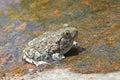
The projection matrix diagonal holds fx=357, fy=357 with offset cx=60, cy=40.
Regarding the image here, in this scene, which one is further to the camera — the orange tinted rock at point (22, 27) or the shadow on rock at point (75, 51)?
the orange tinted rock at point (22, 27)

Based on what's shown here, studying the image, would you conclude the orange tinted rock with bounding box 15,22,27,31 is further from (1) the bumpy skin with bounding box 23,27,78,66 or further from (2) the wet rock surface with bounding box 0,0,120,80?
(1) the bumpy skin with bounding box 23,27,78,66

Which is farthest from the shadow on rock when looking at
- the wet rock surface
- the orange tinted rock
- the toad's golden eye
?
the orange tinted rock

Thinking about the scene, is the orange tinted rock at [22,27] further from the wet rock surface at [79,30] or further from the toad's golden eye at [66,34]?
the toad's golden eye at [66,34]

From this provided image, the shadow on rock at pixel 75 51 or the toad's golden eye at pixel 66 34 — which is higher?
the toad's golden eye at pixel 66 34

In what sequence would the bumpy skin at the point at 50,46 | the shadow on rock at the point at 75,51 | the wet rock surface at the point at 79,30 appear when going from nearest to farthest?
the wet rock surface at the point at 79,30, the bumpy skin at the point at 50,46, the shadow on rock at the point at 75,51

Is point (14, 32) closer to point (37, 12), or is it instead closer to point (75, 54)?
point (37, 12)

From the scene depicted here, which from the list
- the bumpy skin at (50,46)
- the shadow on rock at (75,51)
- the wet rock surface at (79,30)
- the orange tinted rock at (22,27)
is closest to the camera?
the wet rock surface at (79,30)

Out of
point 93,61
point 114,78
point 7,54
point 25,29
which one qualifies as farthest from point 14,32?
point 114,78

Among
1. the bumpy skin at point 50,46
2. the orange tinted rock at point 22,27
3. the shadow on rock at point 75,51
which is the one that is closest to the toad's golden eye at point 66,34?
the bumpy skin at point 50,46
